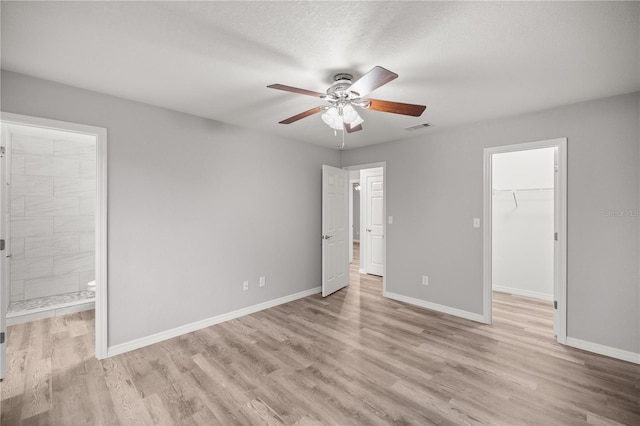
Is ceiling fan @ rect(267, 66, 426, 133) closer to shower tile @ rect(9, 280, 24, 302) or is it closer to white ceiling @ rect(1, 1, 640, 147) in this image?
white ceiling @ rect(1, 1, 640, 147)

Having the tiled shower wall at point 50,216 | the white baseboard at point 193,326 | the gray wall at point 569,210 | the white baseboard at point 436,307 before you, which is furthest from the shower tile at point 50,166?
the white baseboard at point 436,307

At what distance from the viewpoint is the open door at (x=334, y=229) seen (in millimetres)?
4539

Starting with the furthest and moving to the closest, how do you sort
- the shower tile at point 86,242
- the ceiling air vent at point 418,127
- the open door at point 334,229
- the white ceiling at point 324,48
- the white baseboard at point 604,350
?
1. the open door at point 334,229
2. the shower tile at point 86,242
3. the ceiling air vent at point 418,127
4. the white baseboard at point 604,350
5. the white ceiling at point 324,48

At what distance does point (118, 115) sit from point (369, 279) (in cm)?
473

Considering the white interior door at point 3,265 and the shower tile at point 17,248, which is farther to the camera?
the shower tile at point 17,248

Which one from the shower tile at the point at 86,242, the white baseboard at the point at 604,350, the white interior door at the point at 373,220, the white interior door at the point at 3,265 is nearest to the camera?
the white interior door at the point at 3,265

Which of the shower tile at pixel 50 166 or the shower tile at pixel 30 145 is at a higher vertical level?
the shower tile at pixel 30 145

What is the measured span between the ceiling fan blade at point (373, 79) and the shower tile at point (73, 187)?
14.7ft

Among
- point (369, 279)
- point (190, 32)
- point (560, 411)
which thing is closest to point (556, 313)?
point (560, 411)

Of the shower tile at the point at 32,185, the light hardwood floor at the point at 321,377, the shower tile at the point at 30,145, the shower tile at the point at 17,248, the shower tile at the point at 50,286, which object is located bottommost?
the light hardwood floor at the point at 321,377

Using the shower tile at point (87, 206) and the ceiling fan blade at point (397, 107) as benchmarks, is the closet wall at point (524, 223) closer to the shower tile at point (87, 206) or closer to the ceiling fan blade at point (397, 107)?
the ceiling fan blade at point (397, 107)

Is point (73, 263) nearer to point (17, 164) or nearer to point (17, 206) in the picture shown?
point (17, 206)

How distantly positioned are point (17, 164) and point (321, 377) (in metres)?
4.78

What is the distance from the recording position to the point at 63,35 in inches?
70.0
